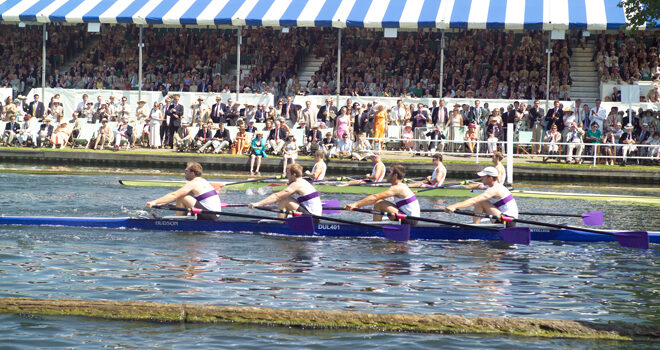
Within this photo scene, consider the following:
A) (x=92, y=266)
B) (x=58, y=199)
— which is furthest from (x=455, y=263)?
(x=58, y=199)

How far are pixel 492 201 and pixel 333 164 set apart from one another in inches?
488

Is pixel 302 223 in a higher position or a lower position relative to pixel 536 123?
lower

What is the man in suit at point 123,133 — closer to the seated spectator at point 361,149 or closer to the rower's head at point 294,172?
the seated spectator at point 361,149

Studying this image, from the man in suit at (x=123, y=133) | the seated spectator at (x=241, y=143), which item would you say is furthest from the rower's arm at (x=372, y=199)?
the man in suit at (x=123, y=133)

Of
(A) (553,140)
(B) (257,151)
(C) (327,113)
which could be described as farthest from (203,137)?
(A) (553,140)

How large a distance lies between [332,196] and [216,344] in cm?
1354

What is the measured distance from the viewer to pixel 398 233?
535 inches

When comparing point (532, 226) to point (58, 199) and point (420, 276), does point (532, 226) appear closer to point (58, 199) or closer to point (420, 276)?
point (420, 276)

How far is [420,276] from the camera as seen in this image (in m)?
11.6

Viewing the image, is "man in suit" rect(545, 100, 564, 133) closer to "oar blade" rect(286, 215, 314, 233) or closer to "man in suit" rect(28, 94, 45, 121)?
"oar blade" rect(286, 215, 314, 233)

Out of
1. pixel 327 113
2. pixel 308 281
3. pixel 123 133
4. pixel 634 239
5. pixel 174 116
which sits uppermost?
pixel 327 113

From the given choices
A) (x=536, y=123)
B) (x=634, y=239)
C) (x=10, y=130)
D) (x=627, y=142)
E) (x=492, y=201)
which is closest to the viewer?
(x=634, y=239)

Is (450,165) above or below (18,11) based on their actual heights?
below

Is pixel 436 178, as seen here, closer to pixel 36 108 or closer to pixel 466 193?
pixel 466 193
